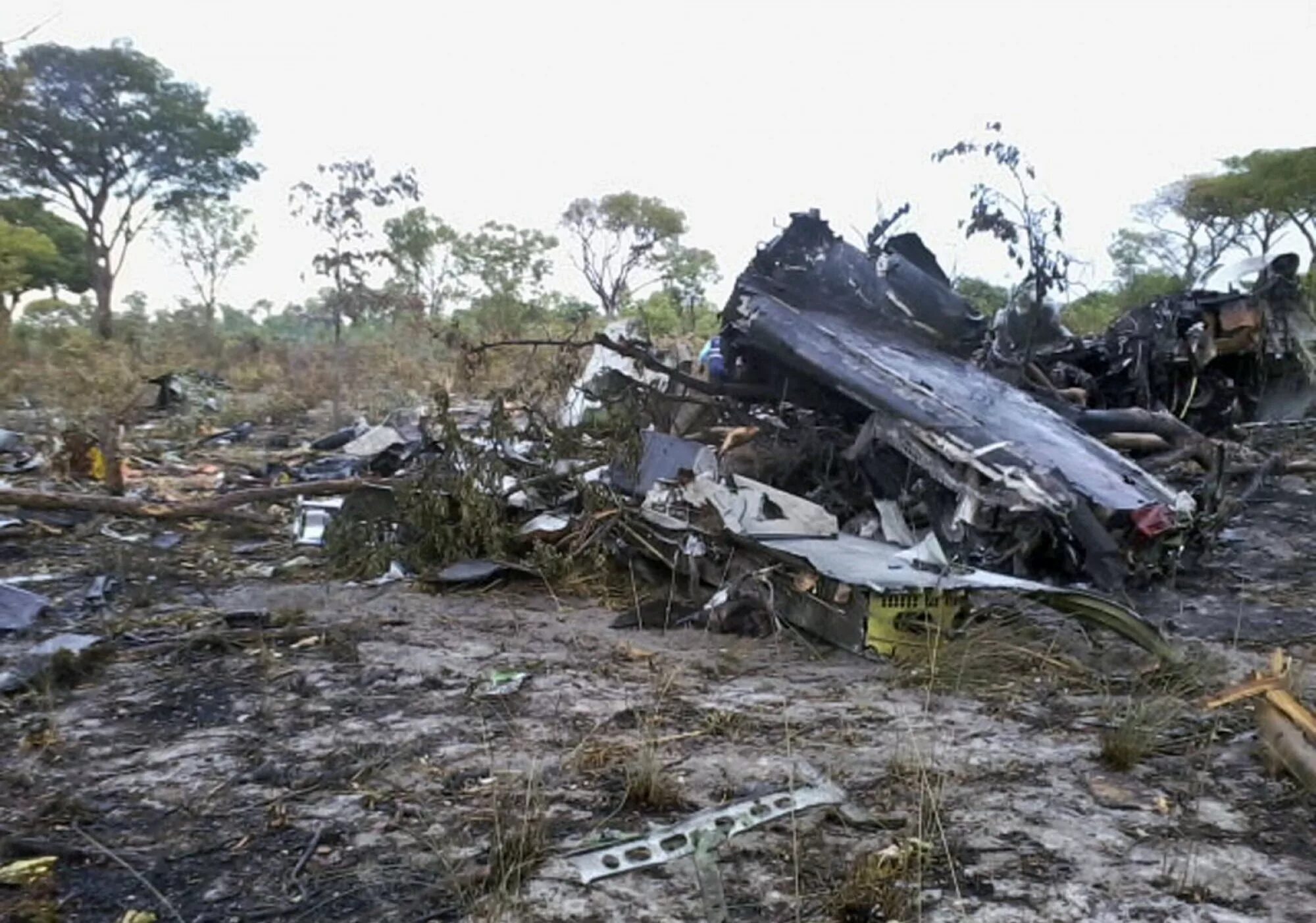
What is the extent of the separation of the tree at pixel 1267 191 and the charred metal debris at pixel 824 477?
771 inches

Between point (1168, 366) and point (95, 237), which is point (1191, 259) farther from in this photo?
point (95, 237)

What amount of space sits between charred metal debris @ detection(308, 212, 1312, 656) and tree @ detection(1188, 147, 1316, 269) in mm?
19590

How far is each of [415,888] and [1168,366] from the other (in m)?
9.15

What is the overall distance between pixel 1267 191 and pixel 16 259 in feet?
91.5

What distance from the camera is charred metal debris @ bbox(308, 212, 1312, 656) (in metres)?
4.67

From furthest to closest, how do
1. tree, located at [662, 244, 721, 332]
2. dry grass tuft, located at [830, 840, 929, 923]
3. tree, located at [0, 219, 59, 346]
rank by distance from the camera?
tree, located at [662, 244, 721, 332]
tree, located at [0, 219, 59, 346]
dry grass tuft, located at [830, 840, 929, 923]

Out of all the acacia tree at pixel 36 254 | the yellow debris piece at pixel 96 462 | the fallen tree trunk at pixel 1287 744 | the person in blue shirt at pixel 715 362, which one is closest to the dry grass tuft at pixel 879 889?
the fallen tree trunk at pixel 1287 744

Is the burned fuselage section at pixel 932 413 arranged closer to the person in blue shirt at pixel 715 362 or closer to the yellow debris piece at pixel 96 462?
the person in blue shirt at pixel 715 362

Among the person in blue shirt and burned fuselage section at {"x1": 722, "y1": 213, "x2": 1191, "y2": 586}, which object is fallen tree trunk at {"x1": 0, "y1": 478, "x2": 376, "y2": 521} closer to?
the person in blue shirt

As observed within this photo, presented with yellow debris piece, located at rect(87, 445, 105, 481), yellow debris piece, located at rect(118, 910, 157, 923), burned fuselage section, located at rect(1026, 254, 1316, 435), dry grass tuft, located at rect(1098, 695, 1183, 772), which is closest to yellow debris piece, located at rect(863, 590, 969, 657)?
dry grass tuft, located at rect(1098, 695, 1183, 772)

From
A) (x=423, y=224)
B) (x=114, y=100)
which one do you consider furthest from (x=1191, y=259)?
(x=114, y=100)

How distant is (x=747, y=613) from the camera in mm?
4684

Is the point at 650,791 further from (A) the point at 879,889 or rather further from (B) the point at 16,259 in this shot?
(B) the point at 16,259

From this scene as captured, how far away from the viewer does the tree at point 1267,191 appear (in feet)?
77.2
